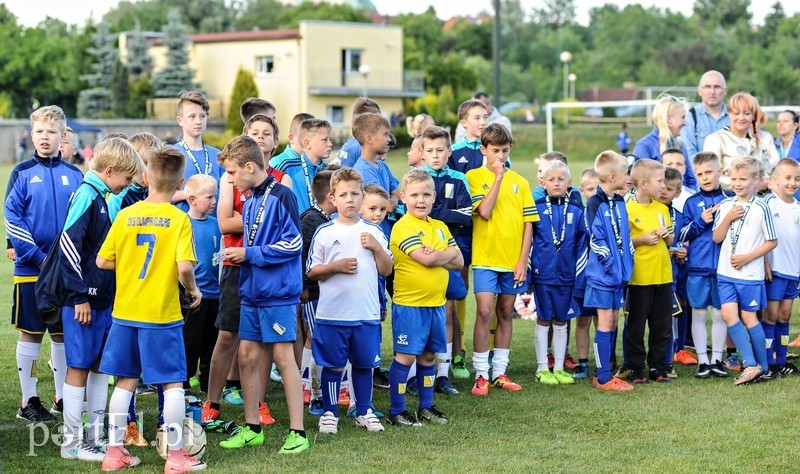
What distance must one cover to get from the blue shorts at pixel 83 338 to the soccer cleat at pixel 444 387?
2.79 m

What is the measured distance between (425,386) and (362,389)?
490mm

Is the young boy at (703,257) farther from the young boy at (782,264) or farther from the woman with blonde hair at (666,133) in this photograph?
the woman with blonde hair at (666,133)

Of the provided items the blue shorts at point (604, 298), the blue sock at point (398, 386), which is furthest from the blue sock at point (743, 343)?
the blue sock at point (398, 386)

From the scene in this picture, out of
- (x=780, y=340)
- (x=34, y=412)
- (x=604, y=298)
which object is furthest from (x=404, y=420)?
(x=780, y=340)

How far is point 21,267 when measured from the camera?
6.88m

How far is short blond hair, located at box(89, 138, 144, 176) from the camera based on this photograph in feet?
19.8

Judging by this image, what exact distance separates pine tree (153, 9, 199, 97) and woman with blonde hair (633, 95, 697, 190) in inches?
2091

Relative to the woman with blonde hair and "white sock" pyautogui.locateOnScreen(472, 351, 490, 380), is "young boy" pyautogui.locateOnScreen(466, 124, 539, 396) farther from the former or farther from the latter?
the woman with blonde hair

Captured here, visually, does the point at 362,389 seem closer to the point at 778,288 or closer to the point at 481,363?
the point at 481,363

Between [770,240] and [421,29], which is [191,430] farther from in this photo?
[421,29]

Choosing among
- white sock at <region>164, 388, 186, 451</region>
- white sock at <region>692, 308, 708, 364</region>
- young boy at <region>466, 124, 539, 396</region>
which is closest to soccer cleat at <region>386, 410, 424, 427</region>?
young boy at <region>466, 124, 539, 396</region>

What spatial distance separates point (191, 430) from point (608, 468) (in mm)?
2347

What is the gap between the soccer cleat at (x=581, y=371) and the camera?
27.9 ft

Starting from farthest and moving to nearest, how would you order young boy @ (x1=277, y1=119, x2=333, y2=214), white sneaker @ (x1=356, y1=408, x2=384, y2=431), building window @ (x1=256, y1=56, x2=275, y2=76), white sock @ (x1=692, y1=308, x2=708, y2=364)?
building window @ (x1=256, y1=56, x2=275, y2=76)
white sock @ (x1=692, y1=308, x2=708, y2=364)
young boy @ (x1=277, y1=119, x2=333, y2=214)
white sneaker @ (x1=356, y1=408, x2=384, y2=431)
